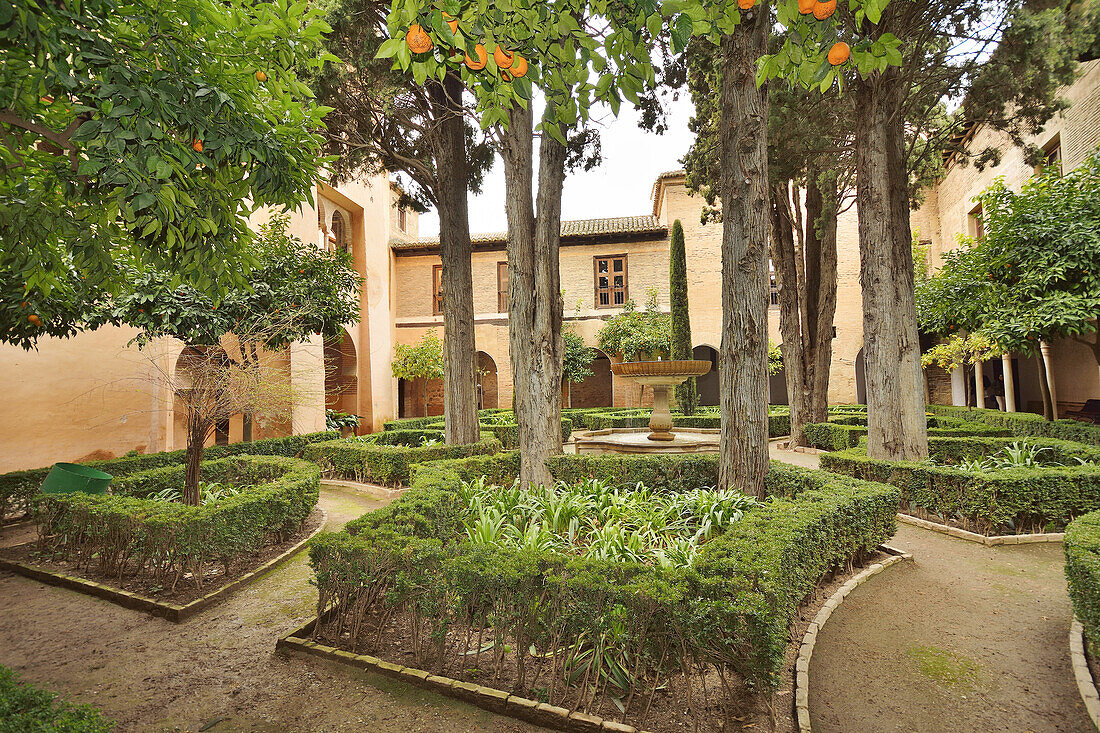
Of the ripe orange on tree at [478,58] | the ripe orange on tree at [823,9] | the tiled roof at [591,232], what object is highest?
the tiled roof at [591,232]

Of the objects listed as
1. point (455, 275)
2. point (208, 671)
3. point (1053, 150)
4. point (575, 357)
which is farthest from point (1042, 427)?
point (575, 357)

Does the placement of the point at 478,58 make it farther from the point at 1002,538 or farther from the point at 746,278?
the point at 1002,538

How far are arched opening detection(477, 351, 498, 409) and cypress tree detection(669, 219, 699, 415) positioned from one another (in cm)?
846

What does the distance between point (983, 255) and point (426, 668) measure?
9.46m

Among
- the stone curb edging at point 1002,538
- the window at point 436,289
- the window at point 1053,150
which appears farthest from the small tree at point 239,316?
the window at point 1053,150

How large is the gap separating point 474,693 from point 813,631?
83.9 inches

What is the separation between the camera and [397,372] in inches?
711

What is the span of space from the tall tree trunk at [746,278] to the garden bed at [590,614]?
1.21 meters

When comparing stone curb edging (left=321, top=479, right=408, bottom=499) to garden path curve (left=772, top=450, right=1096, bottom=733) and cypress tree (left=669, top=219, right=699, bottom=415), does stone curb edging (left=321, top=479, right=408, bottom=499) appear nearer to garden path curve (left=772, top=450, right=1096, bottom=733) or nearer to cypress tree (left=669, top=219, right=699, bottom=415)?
garden path curve (left=772, top=450, right=1096, bottom=733)

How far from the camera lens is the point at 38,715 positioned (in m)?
1.91

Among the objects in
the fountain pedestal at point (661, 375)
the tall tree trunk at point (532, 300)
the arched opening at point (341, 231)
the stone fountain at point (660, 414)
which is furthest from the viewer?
the arched opening at point (341, 231)

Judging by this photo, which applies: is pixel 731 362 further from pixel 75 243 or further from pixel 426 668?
pixel 75 243

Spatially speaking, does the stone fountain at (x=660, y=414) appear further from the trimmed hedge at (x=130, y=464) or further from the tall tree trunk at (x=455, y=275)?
the trimmed hedge at (x=130, y=464)

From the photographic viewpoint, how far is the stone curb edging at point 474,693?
96.5 inches
